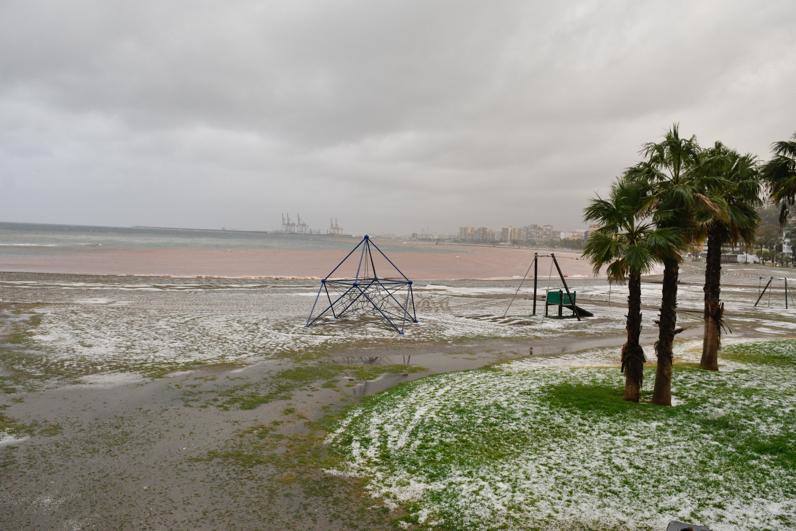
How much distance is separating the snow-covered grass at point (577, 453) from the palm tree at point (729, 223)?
148cm

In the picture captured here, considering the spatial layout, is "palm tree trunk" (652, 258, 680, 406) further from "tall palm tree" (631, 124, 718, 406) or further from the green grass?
the green grass

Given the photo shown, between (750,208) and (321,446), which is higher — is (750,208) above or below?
above

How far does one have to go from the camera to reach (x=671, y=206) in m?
9.48

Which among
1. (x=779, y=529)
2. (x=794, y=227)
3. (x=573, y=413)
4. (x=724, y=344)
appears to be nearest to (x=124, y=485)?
(x=573, y=413)

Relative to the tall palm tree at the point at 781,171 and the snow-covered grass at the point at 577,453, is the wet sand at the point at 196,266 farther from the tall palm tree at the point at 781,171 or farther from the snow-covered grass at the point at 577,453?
the snow-covered grass at the point at 577,453

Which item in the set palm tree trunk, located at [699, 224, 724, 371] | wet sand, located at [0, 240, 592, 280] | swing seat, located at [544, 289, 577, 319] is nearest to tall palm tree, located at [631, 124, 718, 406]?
palm tree trunk, located at [699, 224, 724, 371]

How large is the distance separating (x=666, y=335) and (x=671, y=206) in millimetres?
2709

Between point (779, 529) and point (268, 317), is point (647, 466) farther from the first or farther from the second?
point (268, 317)

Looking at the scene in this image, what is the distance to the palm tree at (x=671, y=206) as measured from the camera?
9.21 metres

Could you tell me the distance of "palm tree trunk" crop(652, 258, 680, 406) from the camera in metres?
9.54

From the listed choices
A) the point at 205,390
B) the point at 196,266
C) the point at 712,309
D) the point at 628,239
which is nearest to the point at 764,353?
the point at 712,309

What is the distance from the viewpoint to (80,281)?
3706 cm

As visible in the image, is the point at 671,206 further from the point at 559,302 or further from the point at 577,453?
the point at 559,302

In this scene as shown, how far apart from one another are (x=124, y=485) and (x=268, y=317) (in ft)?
53.9
